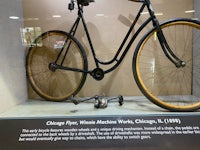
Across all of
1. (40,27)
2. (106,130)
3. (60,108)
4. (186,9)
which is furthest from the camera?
(40,27)

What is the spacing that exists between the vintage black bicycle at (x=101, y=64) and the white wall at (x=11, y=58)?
0.33 ft

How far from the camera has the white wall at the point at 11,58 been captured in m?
1.49

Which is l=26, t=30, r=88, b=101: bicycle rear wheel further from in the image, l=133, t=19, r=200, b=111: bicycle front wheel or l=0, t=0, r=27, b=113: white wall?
l=133, t=19, r=200, b=111: bicycle front wheel

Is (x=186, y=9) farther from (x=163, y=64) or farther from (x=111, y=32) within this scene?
(x=111, y=32)

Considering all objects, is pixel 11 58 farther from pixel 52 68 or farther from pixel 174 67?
pixel 174 67

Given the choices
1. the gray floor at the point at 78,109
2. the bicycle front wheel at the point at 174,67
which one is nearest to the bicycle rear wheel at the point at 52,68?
the gray floor at the point at 78,109

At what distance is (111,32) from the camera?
1755 millimetres

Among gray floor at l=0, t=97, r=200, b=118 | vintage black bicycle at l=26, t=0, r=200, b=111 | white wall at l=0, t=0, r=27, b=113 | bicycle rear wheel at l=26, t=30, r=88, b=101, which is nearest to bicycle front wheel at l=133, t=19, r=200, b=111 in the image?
vintage black bicycle at l=26, t=0, r=200, b=111

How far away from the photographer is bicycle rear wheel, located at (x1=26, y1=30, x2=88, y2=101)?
68.8 inches

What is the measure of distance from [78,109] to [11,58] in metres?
0.74

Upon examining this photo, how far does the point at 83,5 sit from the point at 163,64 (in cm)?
93

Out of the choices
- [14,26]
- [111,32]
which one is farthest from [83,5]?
[14,26]

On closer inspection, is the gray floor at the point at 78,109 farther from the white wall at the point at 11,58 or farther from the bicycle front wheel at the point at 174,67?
the bicycle front wheel at the point at 174,67

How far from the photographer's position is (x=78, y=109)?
1499 mm
